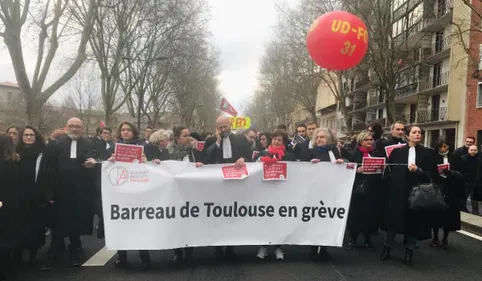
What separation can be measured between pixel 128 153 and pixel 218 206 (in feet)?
4.43

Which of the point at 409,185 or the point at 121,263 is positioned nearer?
the point at 121,263

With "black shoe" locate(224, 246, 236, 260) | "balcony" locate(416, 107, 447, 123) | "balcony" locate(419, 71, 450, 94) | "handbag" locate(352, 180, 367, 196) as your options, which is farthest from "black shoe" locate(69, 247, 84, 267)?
"balcony" locate(419, 71, 450, 94)

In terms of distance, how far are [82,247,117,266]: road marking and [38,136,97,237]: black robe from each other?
1.33 ft

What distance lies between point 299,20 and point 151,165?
74.5ft

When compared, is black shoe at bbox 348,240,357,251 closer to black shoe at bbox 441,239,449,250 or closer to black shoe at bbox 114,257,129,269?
black shoe at bbox 441,239,449,250

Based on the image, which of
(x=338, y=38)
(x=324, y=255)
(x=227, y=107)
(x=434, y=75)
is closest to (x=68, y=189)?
(x=324, y=255)

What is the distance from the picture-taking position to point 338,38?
7.79 meters

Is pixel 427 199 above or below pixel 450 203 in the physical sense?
above

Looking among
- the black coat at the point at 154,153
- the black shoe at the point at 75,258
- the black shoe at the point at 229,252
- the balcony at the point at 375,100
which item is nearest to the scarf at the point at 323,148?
the black shoe at the point at 229,252

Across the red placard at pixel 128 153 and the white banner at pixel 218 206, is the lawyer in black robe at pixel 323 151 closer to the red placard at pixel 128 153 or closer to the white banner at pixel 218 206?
the white banner at pixel 218 206

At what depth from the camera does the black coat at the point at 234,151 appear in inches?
237

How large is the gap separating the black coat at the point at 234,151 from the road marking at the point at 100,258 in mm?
1959

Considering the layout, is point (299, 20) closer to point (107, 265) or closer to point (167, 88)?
point (167, 88)

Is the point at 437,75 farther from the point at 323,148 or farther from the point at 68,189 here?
the point at 68,189
